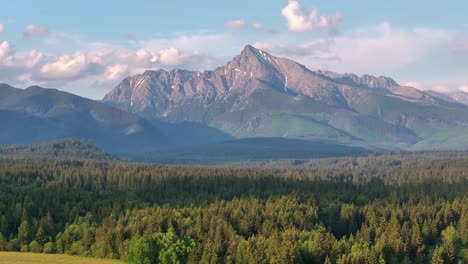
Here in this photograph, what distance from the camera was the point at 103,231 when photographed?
435ft

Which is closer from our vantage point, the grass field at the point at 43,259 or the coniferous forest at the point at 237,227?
the coniferous forest at the point at 237,227

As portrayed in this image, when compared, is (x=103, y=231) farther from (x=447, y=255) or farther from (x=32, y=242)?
(x=447, y=255)

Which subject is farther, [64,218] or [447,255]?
[64,218]

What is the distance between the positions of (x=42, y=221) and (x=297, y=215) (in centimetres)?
5402

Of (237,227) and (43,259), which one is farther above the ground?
(237,227)

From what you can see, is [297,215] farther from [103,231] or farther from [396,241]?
[103,231]

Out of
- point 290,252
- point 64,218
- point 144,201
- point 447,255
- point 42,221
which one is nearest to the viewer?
point 290,252

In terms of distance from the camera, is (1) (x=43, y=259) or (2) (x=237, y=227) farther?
(2) (x=237, y=227)

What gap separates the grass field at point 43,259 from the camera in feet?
388

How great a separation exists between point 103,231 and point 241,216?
30030 mm

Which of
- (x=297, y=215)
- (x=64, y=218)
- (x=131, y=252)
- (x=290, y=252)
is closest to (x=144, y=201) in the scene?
(x=64, y=218)

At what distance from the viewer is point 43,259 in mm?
121250

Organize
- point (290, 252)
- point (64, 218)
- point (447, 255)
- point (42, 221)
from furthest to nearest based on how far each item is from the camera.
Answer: point (64, 218), point (42, 221), point (447, 255), point (290, 252)

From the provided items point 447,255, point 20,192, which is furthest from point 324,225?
point 20,192
